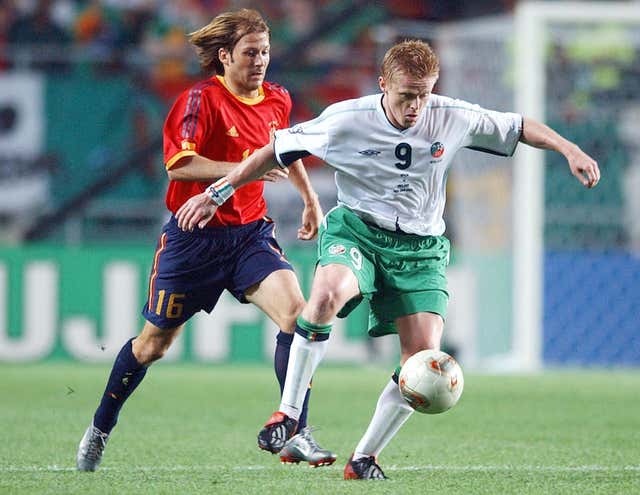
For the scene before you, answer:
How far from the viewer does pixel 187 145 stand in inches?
231

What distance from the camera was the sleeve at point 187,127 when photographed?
5855mm

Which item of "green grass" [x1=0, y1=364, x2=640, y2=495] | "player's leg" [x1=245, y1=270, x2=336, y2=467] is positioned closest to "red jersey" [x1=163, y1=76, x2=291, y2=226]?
"player's leg" [x1=245, y1=270, x2=336, y2=467]

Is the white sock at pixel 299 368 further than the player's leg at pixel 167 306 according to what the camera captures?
No

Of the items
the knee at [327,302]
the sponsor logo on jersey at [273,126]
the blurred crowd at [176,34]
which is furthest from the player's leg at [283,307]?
the blurred crowd at [176,34]

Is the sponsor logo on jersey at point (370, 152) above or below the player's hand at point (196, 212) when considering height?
above

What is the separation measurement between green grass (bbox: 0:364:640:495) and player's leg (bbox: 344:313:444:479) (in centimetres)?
12

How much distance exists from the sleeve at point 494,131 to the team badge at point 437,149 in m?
0.11

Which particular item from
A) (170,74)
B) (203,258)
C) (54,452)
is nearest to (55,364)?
(170,74)

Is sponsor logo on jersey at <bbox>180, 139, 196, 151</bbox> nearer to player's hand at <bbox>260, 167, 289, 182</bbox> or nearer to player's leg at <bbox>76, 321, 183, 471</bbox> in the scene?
player's hand at <bbox>260, 167, 289, 182</bbox>

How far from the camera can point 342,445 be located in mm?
6949

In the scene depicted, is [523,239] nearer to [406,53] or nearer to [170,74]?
[170,74]

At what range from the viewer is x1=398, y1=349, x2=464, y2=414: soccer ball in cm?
509

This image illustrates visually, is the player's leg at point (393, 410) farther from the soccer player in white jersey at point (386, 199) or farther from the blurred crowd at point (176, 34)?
the blurred crowd at point (176, 34)

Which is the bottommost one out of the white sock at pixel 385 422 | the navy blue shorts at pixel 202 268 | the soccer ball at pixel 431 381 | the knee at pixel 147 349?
the white sock at pixel 385 422
